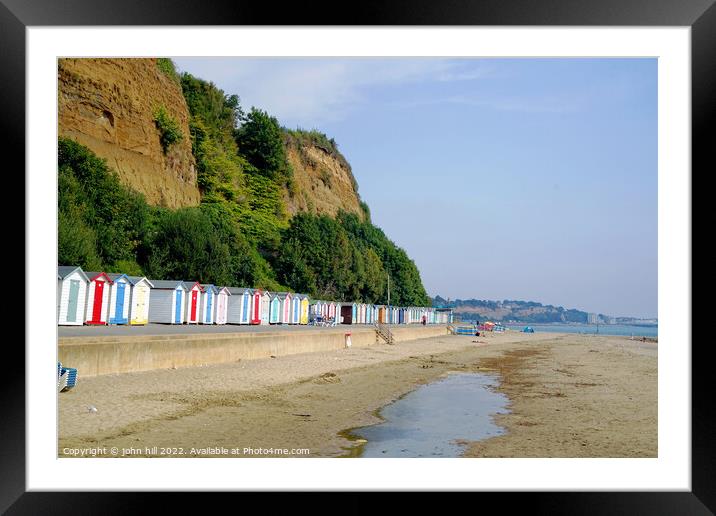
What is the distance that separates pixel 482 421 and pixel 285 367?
8.64m

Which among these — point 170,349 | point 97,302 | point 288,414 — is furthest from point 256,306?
point 288,414

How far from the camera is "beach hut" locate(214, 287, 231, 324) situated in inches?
1056

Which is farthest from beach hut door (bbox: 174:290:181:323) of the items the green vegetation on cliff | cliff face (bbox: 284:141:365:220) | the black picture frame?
cliff face (bbox: 284:141:365:220)

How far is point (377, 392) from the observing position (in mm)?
16375

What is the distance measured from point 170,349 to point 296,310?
21679mm

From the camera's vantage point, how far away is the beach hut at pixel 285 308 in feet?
114

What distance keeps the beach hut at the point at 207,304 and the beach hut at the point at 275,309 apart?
265 inches

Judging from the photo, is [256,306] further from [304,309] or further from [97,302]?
[97,302]

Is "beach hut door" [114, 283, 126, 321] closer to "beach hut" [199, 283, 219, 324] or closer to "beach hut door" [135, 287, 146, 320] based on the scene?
"beach hut door" [135, 287, 146, 320]

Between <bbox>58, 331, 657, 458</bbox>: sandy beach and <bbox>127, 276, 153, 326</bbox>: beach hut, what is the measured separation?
4.14 meters
